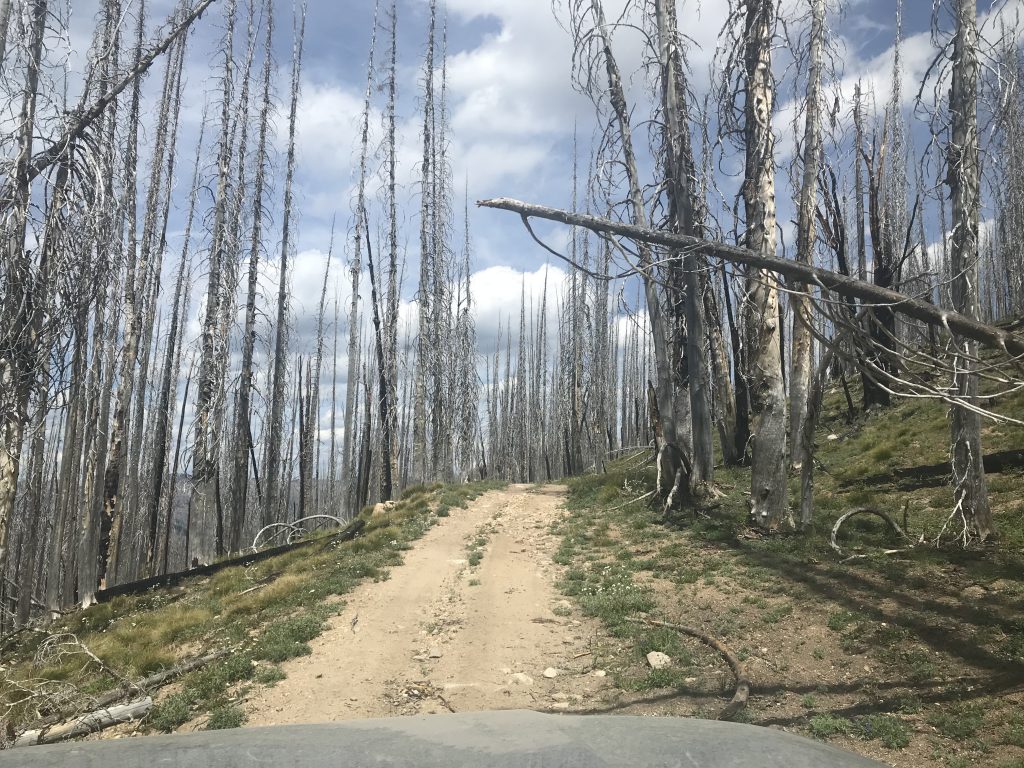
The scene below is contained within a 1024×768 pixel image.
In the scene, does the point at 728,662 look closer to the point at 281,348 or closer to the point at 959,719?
the point at 959,719

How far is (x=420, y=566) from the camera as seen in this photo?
973 cm

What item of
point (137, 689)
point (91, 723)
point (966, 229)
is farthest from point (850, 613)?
point (91, 723)

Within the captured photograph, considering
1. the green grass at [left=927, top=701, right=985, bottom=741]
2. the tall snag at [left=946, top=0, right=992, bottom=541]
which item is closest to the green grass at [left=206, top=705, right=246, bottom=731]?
the green grass at [left=927, top=701, right=985, bottom=741]

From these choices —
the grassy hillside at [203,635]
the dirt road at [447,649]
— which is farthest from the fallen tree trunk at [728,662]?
the grassy hillside at [203,635]

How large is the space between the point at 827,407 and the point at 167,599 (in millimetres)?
15826

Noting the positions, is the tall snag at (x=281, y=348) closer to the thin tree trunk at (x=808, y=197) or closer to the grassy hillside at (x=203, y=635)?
the grassy hillside at (x=203, y=635)

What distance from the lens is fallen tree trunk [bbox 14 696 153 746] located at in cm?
505

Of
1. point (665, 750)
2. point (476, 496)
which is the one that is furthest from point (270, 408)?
point (665, 750)

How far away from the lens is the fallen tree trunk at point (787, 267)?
389cm

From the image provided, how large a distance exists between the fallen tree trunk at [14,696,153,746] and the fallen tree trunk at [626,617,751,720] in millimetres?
4807

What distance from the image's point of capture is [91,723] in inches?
211

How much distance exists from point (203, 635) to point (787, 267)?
776 centimetres

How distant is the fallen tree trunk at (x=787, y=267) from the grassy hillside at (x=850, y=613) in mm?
2464

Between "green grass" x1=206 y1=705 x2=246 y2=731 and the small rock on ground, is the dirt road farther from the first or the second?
the small rock on ground
